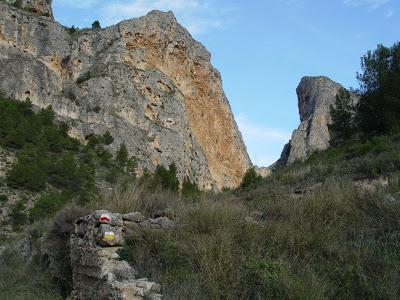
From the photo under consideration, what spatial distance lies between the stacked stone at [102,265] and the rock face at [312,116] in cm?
5949

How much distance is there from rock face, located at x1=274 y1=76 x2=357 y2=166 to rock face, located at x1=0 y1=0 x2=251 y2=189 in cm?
1182

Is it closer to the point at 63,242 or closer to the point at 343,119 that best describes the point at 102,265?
the point at 63,242

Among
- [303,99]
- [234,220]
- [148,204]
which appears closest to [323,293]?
[234,220]

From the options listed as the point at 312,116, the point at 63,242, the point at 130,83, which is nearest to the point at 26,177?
the point at 63,242

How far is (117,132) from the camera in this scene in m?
57.5

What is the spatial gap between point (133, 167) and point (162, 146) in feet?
31.4

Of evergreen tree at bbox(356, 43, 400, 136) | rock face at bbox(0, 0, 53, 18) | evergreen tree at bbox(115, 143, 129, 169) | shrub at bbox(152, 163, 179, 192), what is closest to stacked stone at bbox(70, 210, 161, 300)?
shrub at bbox(152, 163, 179, 192)

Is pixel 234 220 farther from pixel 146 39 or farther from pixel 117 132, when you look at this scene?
pixel 146 39

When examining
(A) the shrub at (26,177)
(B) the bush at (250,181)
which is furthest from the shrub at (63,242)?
(A) the shrub at (26,177)

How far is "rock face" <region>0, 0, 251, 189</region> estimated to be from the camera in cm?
5606

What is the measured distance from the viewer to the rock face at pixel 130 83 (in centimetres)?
5606

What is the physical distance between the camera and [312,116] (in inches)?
3209

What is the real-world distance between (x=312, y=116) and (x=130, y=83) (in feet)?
107

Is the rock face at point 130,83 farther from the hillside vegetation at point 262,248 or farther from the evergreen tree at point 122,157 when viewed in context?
the hillside vegetation at point 262,248
